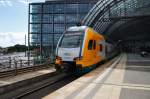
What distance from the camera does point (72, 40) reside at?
1742 centimetres

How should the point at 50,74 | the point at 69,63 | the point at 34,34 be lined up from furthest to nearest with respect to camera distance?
the point at 34,34 < the point at 50,74 < the point at 69,63

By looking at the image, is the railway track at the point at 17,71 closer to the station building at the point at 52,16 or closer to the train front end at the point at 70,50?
the train front end at the point at 70,50

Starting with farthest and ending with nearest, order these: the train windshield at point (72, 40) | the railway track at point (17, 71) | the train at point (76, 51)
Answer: the train windshield at point (72, 40)
the train at point (76, 51)
the railway track at point (17, 71)

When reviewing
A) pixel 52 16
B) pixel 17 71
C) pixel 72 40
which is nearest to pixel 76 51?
pixel 72 40

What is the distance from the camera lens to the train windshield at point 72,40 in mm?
17022

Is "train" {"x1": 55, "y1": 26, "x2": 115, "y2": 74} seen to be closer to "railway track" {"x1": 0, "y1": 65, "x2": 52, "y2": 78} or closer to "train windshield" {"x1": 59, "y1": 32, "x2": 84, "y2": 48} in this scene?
"train windshield" {"x1": 59, "y1": 32, "x2": 84, "y2": 48}

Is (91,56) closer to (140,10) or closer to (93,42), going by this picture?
(93,42)

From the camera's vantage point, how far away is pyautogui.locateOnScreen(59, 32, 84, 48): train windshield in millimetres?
17022

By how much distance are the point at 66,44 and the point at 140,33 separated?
7921cm

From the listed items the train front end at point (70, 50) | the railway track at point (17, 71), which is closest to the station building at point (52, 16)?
the railway track at point (17, 71)

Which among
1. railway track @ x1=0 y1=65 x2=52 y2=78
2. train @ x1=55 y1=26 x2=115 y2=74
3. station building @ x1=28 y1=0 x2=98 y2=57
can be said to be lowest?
railway track @ x1=0 y1=65 x2=52 y2=78

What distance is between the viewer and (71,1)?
6931cm

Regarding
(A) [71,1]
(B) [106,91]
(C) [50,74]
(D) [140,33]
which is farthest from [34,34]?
(B) [106,91]

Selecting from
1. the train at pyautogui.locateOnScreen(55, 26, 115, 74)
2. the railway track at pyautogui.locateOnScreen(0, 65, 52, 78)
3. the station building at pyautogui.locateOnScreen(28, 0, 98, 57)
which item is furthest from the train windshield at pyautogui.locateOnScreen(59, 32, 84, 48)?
the station building at pyautogui.locateOnScreen(28, 0, 98, 57)
